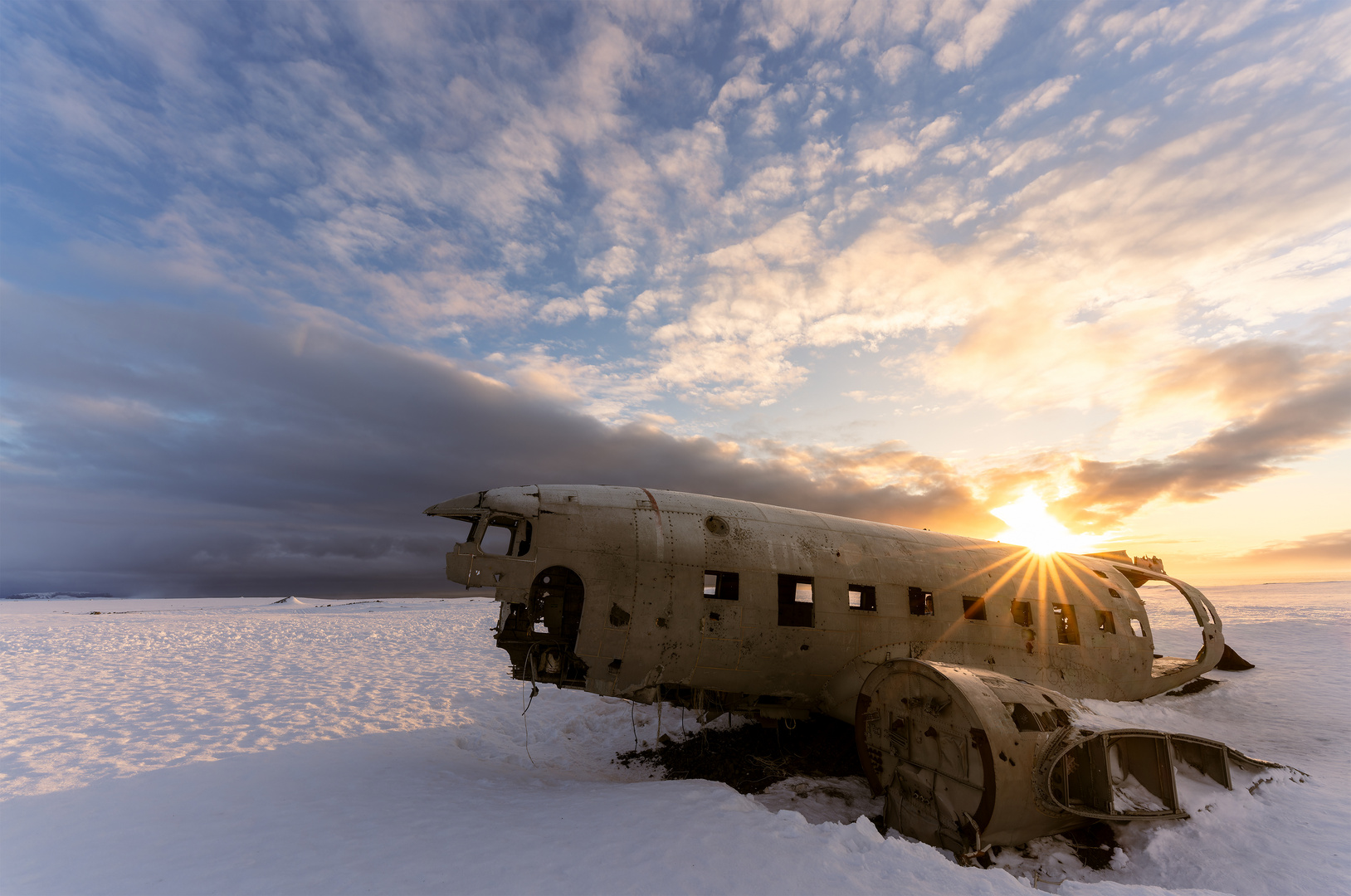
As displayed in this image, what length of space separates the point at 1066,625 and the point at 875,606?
27.4 ft

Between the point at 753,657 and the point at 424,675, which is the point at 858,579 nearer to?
the point at 753,657

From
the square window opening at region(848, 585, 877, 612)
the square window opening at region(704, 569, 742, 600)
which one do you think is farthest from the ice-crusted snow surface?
the square window opening at region(848, 585, 877, 612)

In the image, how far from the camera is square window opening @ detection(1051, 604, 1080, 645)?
52.2 feet

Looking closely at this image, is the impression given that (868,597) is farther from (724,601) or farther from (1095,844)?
(1095,844)

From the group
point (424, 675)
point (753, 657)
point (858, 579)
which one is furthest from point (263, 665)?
point (858, 579)

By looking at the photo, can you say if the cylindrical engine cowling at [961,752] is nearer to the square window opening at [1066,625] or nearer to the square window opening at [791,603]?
the square window opening at [791,603]

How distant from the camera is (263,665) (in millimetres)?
25172

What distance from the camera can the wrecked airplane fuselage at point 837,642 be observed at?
29.5 feet

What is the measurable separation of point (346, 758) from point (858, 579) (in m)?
13.9

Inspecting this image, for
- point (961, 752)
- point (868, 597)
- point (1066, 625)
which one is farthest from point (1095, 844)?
point (1066, 625)

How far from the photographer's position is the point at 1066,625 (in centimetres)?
1623

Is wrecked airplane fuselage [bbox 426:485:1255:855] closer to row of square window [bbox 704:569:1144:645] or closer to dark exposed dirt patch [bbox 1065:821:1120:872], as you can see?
row of square window [bbox 704:569:1144:645]

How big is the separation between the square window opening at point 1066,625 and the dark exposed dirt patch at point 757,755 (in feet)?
24.8

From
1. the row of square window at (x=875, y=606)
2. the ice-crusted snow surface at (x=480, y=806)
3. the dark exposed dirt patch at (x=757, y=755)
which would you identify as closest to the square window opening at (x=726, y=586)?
the row of square window at (x=875, y=606)
